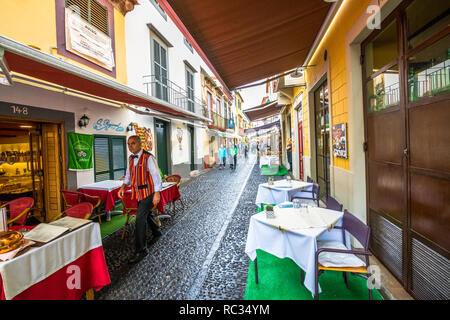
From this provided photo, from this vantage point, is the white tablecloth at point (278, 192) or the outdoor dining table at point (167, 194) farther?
the outdoor dining table at point (167, 194)

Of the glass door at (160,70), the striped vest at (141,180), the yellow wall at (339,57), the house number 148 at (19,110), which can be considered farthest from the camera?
the glass door at (160,70)

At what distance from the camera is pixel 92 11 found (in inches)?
226

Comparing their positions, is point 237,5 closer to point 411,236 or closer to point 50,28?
point 411,236

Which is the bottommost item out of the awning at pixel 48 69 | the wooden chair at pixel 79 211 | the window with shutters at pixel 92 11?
the wooden chair at pixel 79 211

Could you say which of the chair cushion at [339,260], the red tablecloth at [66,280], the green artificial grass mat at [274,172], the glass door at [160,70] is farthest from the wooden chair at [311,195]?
the green artificial grass mat at [274,172]

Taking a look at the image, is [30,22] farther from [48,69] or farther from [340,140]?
[340,140]

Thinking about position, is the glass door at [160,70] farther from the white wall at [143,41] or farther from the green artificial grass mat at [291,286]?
the green artificial grass mat at [291,286]

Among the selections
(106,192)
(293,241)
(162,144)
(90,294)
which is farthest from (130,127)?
(293,241)

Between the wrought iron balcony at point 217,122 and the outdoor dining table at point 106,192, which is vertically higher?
the wrought iron balcony at point 217,122

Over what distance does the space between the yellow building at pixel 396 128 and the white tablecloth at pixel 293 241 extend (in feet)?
2.29

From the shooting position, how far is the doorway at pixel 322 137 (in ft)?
16.7

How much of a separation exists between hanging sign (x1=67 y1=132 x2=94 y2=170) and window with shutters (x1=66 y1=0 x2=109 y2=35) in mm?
3192

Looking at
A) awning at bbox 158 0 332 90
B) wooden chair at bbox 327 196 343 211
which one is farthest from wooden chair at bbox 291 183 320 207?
awning at bbox 158 0 332 90
